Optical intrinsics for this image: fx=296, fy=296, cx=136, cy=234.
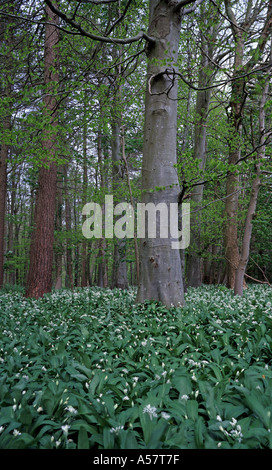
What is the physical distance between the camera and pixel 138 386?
2287 mm

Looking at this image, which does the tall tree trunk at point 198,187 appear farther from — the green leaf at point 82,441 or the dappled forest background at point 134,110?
the green leaf at point 82,441

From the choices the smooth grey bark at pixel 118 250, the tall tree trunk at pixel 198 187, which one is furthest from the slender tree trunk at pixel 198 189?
the smooth grey bark at pixel 118 250

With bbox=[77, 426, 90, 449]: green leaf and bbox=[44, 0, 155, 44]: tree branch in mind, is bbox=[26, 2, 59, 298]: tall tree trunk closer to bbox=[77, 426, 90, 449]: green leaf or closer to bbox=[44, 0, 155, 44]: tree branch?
bbox=[44, 0, 155, 44]: tree branch

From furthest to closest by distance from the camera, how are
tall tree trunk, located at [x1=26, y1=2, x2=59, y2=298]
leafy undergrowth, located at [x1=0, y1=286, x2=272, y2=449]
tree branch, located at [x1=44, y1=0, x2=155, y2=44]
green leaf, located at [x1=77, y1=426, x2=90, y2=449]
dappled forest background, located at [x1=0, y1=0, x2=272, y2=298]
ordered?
tall tree trunk, located at [x1=26, y1=2, x2=59, y2=298] → dappled forest background, located at [x1=0, y1=0, x2=272, y2=298] → tree branch, located at [x1=44, y1=0, x2=155, y2=44] → leafy undergrowth, located at [x1=0, y1=286, x2=272, y2=449] → green leaf, located at [x1=77, y1=426, x2=90, y2=449]

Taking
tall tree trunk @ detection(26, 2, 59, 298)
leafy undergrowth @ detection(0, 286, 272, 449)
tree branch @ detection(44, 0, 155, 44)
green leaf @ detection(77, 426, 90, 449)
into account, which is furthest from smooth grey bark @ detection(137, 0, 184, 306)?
tall tree trunk @ detection(26, 2, 59, 298)

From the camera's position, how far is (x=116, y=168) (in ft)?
38.2

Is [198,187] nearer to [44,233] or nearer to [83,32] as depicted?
[44,233]

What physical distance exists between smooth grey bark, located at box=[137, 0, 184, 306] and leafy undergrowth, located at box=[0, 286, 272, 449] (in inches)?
33.8

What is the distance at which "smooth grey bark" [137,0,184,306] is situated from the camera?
15.9ft

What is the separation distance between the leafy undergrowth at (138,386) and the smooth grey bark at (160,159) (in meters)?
0.86

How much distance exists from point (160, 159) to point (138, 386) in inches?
144

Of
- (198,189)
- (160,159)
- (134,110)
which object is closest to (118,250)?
(198,189)

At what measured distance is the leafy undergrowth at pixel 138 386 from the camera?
1.71 meters
